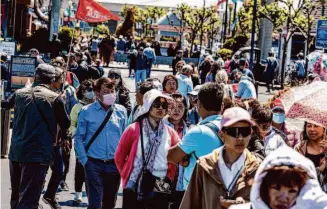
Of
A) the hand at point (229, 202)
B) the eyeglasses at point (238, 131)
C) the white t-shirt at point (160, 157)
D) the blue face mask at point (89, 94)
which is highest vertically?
the eyeglasses at point (238, 131)

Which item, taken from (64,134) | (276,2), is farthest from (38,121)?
(276,2)

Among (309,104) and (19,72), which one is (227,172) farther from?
(19,72)

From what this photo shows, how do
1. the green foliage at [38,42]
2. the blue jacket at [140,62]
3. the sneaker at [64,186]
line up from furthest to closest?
the green foliage at [38,42], the blue jacket at [140,62], the sneaker at [64,186]

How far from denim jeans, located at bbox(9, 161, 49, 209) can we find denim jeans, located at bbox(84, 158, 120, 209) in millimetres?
441

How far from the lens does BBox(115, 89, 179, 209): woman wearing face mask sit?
768cm

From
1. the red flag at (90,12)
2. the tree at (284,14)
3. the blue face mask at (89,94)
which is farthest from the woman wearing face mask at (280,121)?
the tree at (284,14)

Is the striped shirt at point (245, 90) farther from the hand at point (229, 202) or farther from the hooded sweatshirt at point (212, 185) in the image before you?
the hand at point (229, 202)

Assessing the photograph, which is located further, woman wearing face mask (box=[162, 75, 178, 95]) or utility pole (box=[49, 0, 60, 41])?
utility pole (box=[49, 0, 60, 41])

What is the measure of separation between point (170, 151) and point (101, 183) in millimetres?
2512

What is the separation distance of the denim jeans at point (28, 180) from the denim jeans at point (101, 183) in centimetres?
44

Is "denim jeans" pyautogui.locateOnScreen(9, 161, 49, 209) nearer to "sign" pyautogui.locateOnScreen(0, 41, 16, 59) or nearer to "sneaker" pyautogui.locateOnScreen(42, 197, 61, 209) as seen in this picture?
"sneaker" pyautogui.locateOnScreen(42, 197, 61, 209)

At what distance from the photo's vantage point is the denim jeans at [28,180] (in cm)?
868

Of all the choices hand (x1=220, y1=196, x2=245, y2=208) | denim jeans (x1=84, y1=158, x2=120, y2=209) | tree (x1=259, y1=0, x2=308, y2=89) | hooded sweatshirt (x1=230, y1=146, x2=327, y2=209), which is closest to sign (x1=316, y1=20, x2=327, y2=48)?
denim jeans (x1=84, y1=158, x2=120, y2=209)

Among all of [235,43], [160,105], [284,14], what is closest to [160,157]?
[160,105]
